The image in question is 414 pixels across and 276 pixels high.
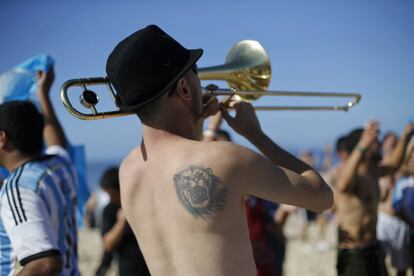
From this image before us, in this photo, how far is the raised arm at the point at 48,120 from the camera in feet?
11.4

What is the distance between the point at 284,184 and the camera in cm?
187

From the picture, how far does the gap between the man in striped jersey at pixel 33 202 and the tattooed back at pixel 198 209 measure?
809mm

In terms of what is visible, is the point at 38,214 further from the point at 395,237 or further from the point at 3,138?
the point at 395,237

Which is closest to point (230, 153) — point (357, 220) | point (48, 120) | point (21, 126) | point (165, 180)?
point (165, 180)

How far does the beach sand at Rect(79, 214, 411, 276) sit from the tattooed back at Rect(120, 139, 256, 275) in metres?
6.67

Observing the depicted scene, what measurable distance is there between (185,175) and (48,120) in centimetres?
190

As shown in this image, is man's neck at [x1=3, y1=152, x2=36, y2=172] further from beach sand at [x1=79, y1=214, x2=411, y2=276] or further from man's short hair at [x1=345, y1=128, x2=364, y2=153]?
beach sand at [x1=79, y1=214, x2=411, y2=276]

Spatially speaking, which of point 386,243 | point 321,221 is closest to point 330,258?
point 321,221

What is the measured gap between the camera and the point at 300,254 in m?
10.1

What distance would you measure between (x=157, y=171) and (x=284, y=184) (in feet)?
1.55

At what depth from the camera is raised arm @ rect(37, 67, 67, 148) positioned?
346 cm

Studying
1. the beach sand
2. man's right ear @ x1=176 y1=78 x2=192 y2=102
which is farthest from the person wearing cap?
the beach sand

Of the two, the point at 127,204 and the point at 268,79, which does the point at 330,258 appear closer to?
the point at 268,79

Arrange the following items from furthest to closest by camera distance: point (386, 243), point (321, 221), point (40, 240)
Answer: point (321, 221) → point (386, 243) → point (40, 240)
